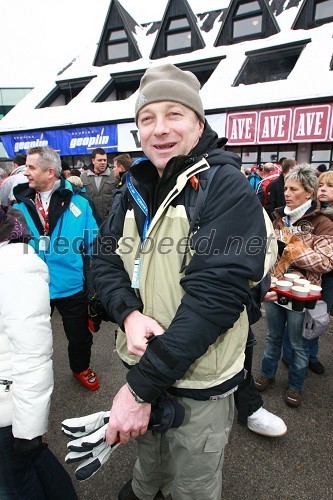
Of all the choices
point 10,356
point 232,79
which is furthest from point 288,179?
point 232,79

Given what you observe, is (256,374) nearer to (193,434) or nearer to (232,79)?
(193,434)

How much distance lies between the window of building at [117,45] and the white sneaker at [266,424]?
2369cm

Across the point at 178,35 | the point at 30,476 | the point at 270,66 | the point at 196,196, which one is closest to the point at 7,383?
the point at 30,476

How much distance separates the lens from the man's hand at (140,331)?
122 centimetres

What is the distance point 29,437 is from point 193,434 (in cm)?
74

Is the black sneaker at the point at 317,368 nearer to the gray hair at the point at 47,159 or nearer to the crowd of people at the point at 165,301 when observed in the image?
the crowd of people at the point at 165,301

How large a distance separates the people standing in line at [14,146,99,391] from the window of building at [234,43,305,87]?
14.3m

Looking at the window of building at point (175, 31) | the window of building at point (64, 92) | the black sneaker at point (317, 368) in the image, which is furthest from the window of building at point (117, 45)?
the black sneaker at point (317, 368)

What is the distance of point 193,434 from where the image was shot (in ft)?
4.54

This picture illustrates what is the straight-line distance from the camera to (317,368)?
3.15m

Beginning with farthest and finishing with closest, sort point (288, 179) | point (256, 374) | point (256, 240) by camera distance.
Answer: point (256, 374) → point (288, 179) → point (256, 240)

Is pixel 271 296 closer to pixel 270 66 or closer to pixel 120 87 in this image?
pixel 270 66

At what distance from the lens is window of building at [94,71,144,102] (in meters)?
18.1

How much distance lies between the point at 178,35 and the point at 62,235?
21501 millimetres
